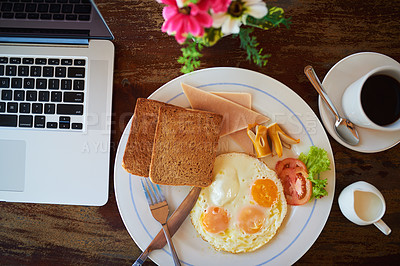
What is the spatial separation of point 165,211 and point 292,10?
3.42ft

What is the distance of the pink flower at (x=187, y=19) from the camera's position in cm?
85

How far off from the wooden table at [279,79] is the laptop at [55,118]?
70mm

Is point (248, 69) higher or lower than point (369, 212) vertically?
higher

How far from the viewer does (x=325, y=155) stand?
4.24ft

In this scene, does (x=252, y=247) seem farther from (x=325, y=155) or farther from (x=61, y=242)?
(x=61, y=242)

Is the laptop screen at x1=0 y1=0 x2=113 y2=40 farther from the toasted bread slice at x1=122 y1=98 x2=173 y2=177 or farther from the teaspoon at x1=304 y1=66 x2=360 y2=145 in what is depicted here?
the teaspoon at x1=304 y1=66 x2=360 y2=145

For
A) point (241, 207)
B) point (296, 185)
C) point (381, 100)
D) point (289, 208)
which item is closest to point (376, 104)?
point (381, 100)

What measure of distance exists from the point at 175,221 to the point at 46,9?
100 centimetres

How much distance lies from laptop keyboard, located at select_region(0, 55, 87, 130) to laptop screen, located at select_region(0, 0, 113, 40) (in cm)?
12

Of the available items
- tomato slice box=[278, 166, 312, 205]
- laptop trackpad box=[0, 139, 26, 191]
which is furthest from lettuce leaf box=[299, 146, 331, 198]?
laptop trackpad box=[0, 139, 26, 191]

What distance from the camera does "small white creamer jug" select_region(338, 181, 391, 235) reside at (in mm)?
1244

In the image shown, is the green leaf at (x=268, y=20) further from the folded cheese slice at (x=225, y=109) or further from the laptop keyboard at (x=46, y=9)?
the laptop keyboard at (x=46, y=9)

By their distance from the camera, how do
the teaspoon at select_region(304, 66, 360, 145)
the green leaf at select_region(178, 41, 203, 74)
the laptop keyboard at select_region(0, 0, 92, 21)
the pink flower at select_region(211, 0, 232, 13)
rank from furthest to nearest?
the teaspoon at select_region(304, 66, 360, 145), the laptop keyboard at select_region(0, 0, 92, 21), the green leaf at select_region(178, 41, 203, 74), the pink flower at select_region(211, 0, 232, 13)

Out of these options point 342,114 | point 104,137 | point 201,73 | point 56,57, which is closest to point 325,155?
point 342,114
